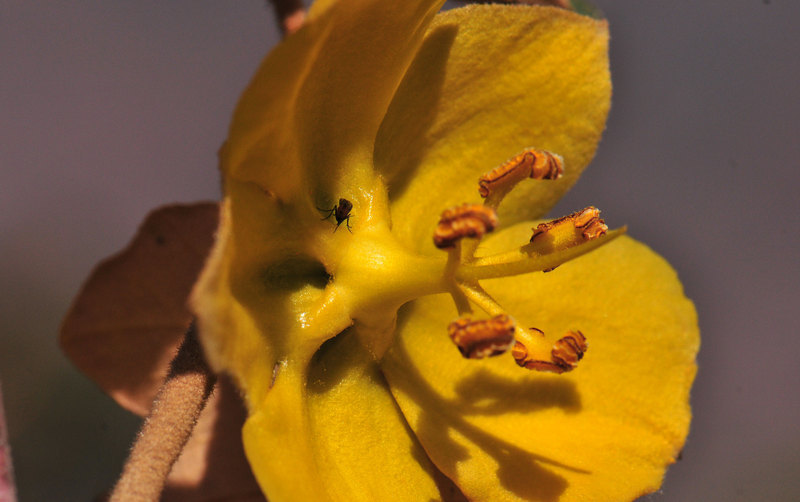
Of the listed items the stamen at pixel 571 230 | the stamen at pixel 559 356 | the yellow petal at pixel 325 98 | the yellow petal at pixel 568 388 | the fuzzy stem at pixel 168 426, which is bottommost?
the yellow petal at pixel 568 388

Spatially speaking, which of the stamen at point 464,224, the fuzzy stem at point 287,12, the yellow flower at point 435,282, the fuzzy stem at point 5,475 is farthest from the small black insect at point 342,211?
the fuzzy stem at point 5,475

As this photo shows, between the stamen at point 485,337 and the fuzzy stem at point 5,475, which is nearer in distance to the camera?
the fuzzy stem at point 5,475

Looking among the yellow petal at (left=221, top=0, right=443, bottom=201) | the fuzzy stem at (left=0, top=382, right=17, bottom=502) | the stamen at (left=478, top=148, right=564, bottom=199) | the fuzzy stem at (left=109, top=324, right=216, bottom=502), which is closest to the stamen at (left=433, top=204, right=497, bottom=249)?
the stamen at (left=478, top=148, right=564, bottom=199)

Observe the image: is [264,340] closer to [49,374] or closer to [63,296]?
[49,374]

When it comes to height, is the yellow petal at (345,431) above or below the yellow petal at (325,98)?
below

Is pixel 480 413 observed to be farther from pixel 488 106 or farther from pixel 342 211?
pixel 488 106

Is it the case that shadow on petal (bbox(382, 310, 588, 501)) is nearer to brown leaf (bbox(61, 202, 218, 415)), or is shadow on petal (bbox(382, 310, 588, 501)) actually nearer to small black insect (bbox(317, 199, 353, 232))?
small black insect (bbox(317, 199, 353, 232))

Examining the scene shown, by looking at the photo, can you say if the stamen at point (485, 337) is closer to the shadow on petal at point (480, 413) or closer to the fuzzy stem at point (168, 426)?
the shadow on petal at point (480, 413)

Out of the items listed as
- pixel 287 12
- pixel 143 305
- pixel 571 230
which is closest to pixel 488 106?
pixel 571 230
